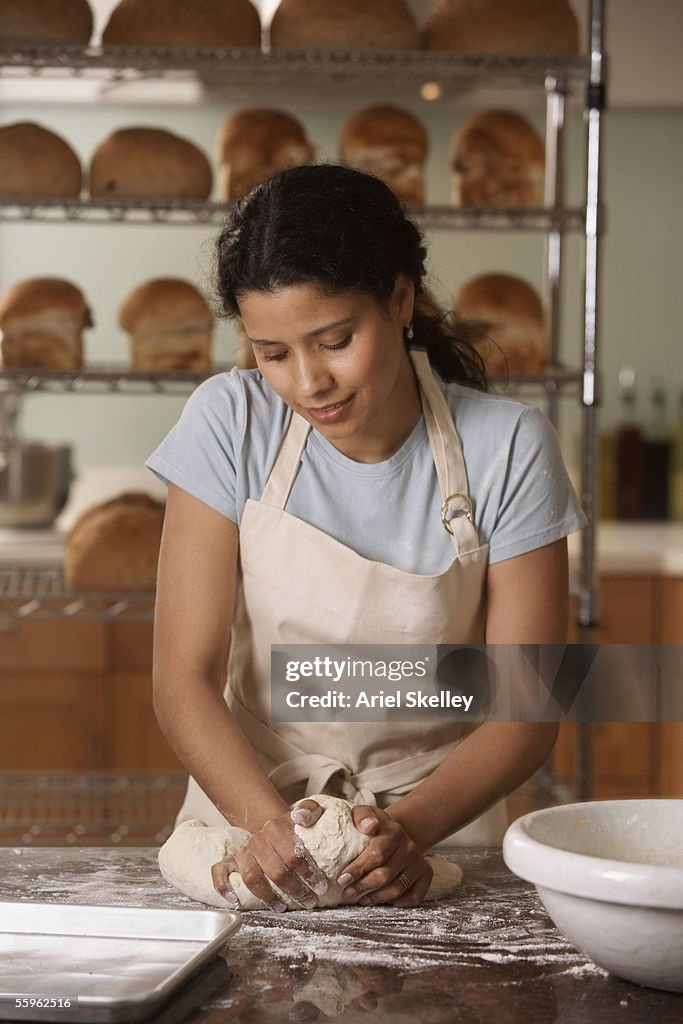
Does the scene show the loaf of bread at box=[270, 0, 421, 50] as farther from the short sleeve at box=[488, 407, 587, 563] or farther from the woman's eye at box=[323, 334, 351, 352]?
the woman's eye at box=[323, 334, 351, 352]

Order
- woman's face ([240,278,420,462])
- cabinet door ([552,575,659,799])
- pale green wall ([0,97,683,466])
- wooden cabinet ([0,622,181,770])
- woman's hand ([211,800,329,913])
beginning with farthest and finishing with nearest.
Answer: pale green wall ([0,97,683,466]), cabinet door ([552,575,659,799]), wooden cabinet ([0,622,181,770]), woman's face ([240,278,420,462]), woman's hand ([211,800,329,913])

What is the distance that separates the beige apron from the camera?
1.31m

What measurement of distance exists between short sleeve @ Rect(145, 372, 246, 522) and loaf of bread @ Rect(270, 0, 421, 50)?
107cm

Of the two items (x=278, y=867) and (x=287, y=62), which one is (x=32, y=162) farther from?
(x=278, y=867)

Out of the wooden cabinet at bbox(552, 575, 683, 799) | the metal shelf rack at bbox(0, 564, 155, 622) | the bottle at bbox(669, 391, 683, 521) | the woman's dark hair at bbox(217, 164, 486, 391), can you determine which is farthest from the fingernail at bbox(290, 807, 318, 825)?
the bottle at bbox(669, 391, 683, 521)

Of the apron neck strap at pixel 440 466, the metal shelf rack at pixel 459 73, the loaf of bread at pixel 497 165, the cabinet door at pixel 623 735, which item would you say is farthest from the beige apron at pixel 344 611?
the cabinet door at pixel 623 735

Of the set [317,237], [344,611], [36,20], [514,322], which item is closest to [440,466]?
[344,611]

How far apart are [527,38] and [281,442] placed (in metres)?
1.18

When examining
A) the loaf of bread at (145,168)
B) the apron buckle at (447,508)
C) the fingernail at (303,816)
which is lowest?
A: the fingernail at (303,816)

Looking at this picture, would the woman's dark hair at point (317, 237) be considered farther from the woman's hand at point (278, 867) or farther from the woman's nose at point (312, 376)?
the woman's hand at point (278, 867)

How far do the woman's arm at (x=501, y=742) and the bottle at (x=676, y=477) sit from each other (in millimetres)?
1848

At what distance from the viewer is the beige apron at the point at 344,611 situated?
4.29 feet

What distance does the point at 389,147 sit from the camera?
2324 mm

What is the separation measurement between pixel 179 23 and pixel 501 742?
145cm
